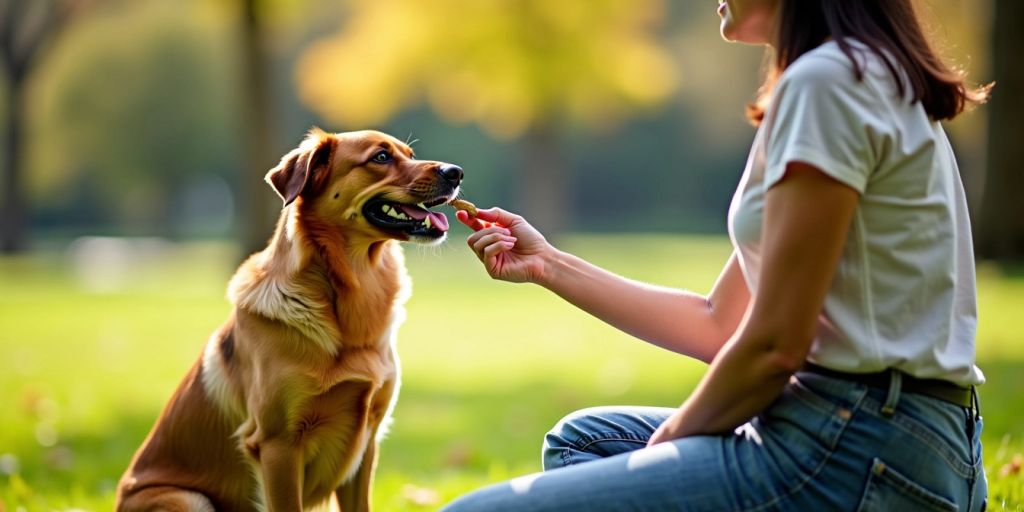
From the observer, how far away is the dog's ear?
12.1 ft

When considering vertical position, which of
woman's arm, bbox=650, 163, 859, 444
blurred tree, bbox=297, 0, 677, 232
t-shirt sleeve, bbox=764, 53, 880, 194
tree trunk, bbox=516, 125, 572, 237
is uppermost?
t-shirt sleeve, bbox=764, 53, 880, 194

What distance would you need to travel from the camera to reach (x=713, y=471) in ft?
7.19

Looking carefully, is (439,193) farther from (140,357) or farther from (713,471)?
(140,357)

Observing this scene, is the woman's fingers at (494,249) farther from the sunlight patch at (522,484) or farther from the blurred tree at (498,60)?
the blurred tree at (498,60)

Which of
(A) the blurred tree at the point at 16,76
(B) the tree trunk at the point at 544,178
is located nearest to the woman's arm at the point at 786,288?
(B) the tree trunk at the point at 544,178

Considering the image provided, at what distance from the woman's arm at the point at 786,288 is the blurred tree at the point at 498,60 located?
26356 mm

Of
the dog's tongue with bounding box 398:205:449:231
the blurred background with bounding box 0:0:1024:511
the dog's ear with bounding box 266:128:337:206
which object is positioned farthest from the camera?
the blurred background with bounding box 0:0:1024:511

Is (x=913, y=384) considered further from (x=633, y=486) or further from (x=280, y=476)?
(x=280, y=476)

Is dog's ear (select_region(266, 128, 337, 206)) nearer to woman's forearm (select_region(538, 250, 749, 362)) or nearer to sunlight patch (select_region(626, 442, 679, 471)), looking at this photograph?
woman's forearm (select_region(538, 250, 749, 362))

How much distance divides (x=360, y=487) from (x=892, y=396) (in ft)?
7.11

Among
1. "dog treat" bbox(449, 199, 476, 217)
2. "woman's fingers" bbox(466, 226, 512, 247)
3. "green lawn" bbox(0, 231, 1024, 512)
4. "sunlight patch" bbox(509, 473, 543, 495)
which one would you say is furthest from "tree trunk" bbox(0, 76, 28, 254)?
"sunlight patch" bbox(509, 473, 543, 495)

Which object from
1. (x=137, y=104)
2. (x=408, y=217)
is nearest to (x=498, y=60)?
(x=137, y=104)

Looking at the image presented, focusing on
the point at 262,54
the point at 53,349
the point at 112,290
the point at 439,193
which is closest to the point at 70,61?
the point at 112,290

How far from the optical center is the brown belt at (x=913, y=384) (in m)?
2.17
